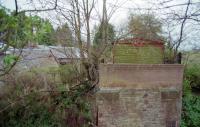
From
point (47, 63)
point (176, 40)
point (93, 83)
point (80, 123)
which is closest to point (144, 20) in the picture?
point (176, 40)

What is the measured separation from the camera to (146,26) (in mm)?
10898

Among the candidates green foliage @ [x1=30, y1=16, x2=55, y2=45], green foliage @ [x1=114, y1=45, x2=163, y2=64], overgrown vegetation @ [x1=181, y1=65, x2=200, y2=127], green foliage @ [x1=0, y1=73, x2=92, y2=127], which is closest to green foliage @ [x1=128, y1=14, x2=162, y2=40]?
green foliage @ [x1=114, y1=45, x2=163, y2=64]

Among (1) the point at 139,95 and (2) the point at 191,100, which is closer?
(1) the point at 139,95

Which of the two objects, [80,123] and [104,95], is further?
[80,123]

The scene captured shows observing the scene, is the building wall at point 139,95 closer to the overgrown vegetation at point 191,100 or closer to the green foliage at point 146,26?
the overgrown vegetation at point 191,100

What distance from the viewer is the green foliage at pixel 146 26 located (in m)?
10.6

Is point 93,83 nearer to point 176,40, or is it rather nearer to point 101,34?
point 101,34

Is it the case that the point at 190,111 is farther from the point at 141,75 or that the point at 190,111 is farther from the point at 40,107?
the point at 40,107

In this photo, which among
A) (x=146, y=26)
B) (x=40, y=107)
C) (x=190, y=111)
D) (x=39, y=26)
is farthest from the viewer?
(x=146, y=26)

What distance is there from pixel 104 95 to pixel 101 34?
3.50m

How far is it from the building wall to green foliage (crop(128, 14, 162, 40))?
2995mm

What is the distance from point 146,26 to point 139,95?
4129 mm

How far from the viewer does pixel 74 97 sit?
8.95 metres

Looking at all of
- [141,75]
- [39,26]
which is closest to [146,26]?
[141,75]
